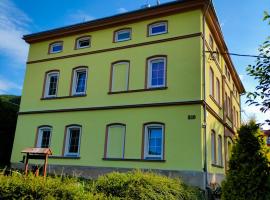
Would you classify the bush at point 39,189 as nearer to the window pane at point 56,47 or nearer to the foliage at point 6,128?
the window pane at point 56,47

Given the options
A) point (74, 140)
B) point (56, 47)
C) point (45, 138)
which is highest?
point (56, 47)

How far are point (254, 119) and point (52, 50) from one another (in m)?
14.8

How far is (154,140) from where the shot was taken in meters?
15.1

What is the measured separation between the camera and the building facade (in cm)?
1460

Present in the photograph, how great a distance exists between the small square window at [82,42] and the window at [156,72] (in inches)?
192

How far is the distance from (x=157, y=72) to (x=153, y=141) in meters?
3.69

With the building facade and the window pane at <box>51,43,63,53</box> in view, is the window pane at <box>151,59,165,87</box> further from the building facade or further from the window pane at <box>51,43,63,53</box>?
the window pane at <box>51,43,63,53</box>

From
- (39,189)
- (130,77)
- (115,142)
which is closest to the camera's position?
(39,189)

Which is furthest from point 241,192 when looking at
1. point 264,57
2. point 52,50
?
point 52,50

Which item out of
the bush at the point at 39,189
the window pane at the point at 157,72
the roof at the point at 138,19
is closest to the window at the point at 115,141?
the window pane at the point at 157,72

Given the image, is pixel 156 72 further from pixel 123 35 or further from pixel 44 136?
pixel 44 136

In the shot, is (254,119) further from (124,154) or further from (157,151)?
(124,154)

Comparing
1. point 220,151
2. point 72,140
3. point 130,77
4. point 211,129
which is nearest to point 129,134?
point 130,77

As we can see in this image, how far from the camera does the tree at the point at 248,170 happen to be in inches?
318
